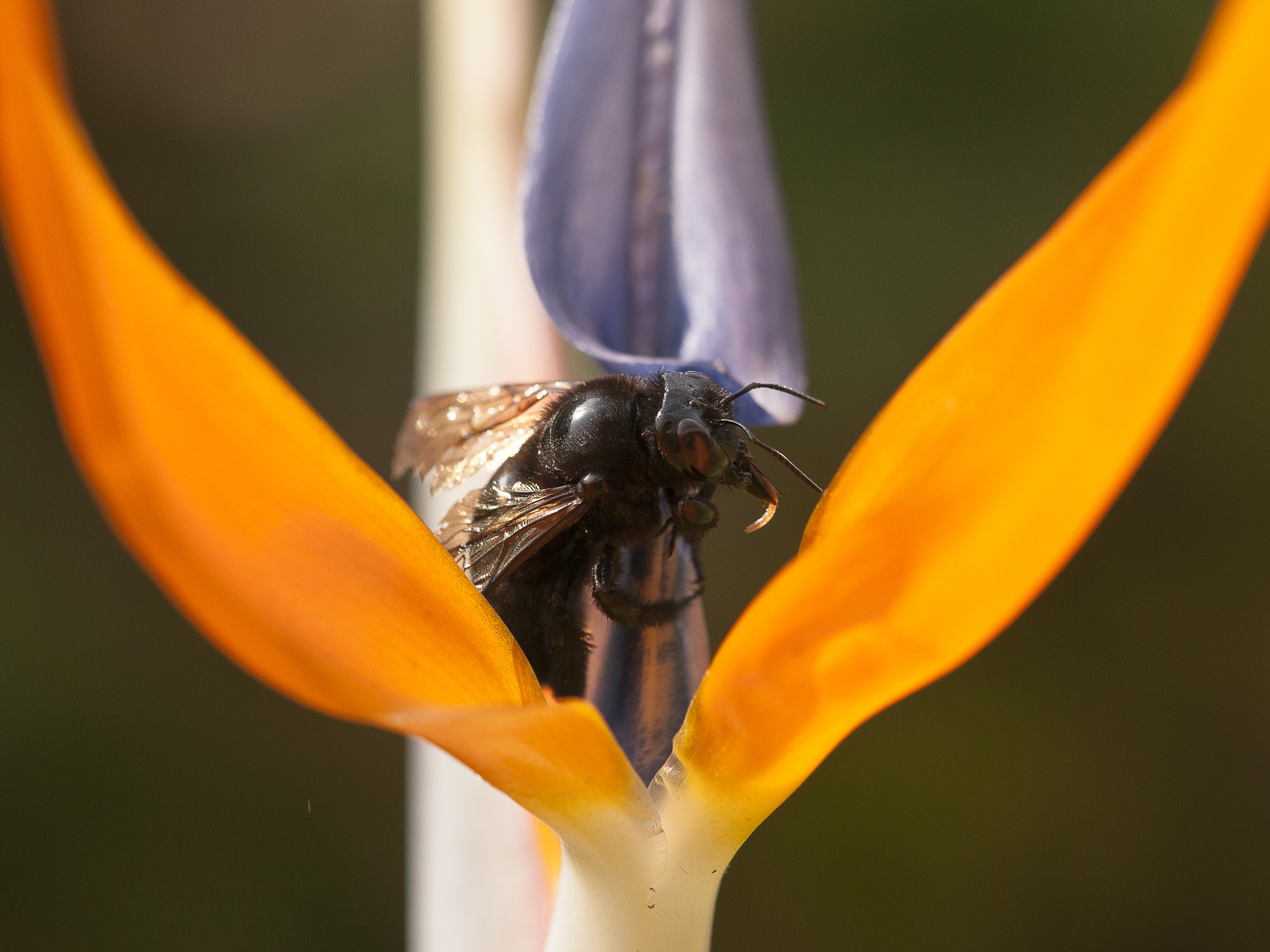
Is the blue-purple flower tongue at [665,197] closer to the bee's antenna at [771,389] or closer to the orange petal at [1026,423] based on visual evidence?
the bee's antenna at [771,389]

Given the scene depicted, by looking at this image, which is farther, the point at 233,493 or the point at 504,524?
the point at 504,524

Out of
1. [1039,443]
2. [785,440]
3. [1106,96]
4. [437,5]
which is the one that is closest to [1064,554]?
[1039,443]

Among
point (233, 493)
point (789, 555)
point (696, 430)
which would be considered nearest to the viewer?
point (233, 493)

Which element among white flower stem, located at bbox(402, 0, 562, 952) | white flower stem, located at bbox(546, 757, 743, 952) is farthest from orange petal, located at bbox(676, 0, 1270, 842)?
white flower stem, located at bbox(402, 0, 562, 952)

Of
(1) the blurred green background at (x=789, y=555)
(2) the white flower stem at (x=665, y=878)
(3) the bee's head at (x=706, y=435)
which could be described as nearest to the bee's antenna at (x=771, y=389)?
(3) the bee's head at (x=706, y=435)

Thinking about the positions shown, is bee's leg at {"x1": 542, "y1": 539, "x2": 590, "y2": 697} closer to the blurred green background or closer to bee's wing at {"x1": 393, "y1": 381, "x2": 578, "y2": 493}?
bee's wing at {"x1": 393, "y1": 381, "x2": 578, "y2": 493}

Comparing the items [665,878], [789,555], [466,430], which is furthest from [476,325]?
[789,555]

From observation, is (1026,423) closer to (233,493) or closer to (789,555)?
(233,493)
